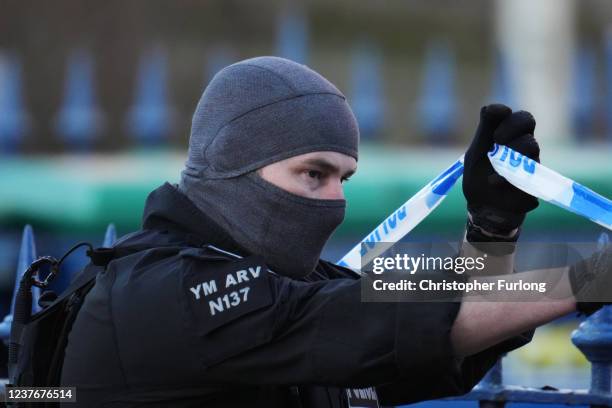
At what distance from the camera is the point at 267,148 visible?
2.12 meters

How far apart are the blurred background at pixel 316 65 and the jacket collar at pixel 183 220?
8.69 m

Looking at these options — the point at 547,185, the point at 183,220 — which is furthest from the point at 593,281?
the point at 183,220

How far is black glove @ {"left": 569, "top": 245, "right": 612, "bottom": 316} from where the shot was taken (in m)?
1.77

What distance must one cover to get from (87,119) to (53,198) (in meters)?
3.23

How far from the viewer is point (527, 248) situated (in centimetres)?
224

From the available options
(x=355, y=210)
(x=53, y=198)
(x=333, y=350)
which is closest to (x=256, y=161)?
(x=333, y=350)

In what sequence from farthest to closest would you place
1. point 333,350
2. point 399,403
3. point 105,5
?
1. point 105,5
2. point 399,403
3. point 333,350

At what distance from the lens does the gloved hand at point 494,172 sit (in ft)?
6.38

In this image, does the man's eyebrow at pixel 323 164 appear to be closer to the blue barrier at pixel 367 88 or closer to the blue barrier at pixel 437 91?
the blue barrier at pixel 367 88

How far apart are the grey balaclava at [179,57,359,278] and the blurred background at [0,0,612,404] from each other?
8665 millimetres

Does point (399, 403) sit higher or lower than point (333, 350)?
lower

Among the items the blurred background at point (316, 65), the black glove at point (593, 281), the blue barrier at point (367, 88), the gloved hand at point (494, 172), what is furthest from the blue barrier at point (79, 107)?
the black glove at point (593, 281)

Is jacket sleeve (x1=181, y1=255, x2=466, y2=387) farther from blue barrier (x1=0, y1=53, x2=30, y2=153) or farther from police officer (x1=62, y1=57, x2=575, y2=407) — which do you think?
blue barrier (x1=0, y1=53, x2=30, y2=153)

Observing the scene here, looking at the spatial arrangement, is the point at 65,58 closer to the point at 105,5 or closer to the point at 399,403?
the point at 105,5
